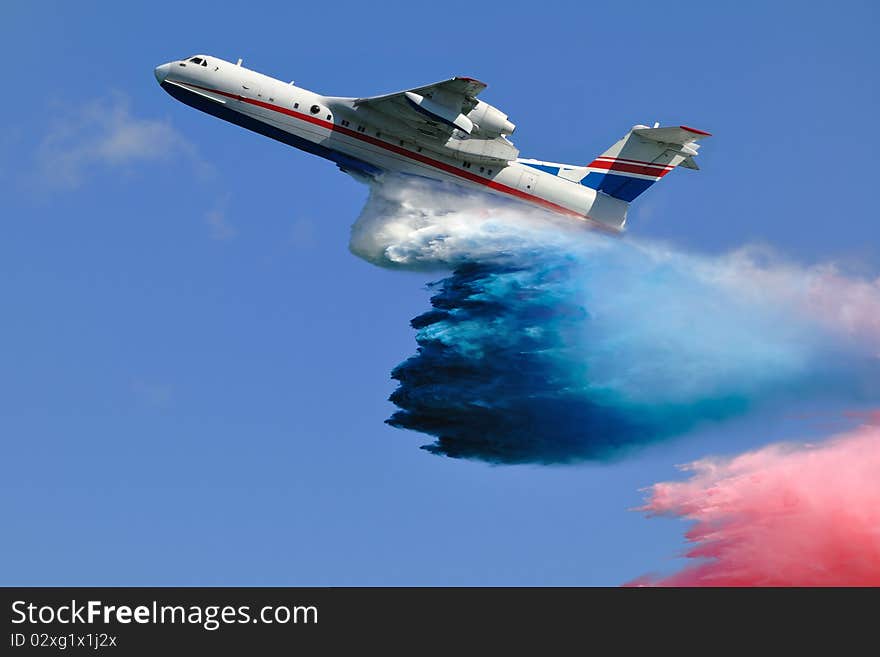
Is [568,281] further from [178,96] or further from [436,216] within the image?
[178,96]

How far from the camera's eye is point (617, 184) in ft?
145

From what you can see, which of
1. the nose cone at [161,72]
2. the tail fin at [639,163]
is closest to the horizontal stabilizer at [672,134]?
the tail fin at [639,163]

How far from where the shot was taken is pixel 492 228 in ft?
138

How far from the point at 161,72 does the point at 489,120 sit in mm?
9327

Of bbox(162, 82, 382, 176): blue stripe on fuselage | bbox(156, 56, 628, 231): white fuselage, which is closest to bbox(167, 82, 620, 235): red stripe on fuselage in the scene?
bbox(156, 56, 628, 231): white fuselage

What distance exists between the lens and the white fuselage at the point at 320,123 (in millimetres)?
41594

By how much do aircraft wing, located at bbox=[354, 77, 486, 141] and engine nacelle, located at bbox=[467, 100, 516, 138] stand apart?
0.19 m

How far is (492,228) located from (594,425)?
6.19 meters

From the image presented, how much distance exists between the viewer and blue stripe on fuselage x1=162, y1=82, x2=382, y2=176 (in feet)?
137

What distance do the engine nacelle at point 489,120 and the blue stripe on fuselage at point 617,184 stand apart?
14.2 ft

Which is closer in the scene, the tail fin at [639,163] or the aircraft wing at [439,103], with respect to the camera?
the aircraft wing at [439,103]

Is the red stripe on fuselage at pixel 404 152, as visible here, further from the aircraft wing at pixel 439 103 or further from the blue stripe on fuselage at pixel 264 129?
the aircraft wing at pixel 439 103
